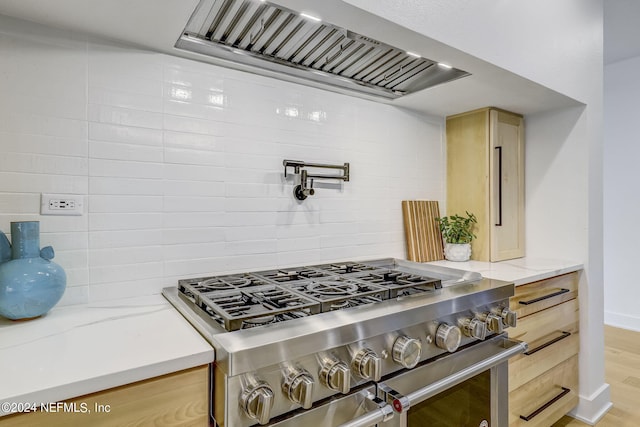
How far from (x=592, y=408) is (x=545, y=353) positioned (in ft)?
2.12

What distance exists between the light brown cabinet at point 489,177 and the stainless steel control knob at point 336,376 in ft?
5.10

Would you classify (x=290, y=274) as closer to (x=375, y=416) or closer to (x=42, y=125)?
(x=375, y=416)

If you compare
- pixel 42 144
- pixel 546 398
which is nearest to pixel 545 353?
pixel 546 398

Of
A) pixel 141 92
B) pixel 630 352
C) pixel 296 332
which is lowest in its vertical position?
pixel 630 352

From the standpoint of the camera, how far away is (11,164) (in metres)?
1.10

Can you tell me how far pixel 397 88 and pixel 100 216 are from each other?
154cm

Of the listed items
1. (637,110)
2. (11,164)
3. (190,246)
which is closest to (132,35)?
(11,164)

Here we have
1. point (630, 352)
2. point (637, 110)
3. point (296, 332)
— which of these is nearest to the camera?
point (296, 332)

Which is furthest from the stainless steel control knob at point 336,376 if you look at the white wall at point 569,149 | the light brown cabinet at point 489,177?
the light brown cabinet at point 489,177

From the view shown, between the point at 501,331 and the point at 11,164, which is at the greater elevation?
the point at 11,164

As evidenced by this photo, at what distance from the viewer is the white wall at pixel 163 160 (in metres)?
1.14

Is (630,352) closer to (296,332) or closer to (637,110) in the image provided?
(637,110)

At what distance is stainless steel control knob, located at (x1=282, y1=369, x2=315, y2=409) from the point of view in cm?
82

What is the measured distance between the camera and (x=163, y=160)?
4.44 feet
